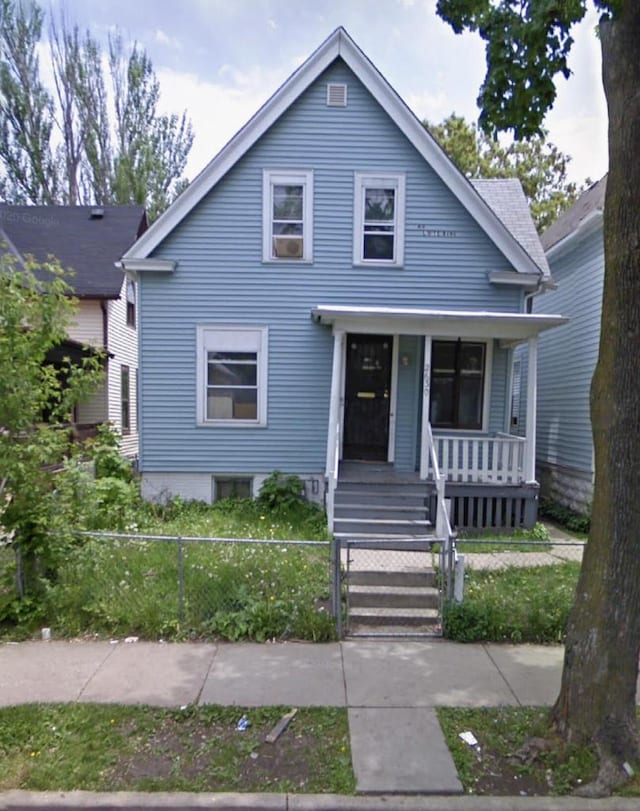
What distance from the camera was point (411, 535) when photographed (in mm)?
6602

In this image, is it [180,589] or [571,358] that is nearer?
[180,589]

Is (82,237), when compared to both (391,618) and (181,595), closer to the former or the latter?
(181,595)

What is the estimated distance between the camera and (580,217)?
397 inches

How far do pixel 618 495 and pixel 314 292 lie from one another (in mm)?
6607

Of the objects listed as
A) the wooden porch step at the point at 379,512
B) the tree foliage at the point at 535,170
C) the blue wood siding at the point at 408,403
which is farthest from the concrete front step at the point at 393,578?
the tree foliage at the point at 535,170

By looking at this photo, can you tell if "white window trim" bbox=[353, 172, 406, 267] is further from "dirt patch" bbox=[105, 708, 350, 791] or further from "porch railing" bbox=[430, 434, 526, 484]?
"dirt patch" bbox=[105, 708, 350, 791]

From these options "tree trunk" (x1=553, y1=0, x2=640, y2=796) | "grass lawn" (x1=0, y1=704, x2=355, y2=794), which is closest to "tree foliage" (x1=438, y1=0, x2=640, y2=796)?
"tree trunk" (x1=553, y1=0, x2=640, y2=796)

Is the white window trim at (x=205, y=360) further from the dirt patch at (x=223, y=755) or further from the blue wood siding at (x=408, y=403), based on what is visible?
the dirt patch at (x=223, y=755)

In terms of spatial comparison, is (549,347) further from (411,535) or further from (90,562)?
(90,562)

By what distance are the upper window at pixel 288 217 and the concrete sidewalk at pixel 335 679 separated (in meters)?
6.49

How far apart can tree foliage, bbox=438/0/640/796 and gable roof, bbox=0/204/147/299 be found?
43.0 feet

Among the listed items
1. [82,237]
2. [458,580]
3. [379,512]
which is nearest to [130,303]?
[82,237]

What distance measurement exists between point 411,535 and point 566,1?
5.61m

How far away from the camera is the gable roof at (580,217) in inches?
351
